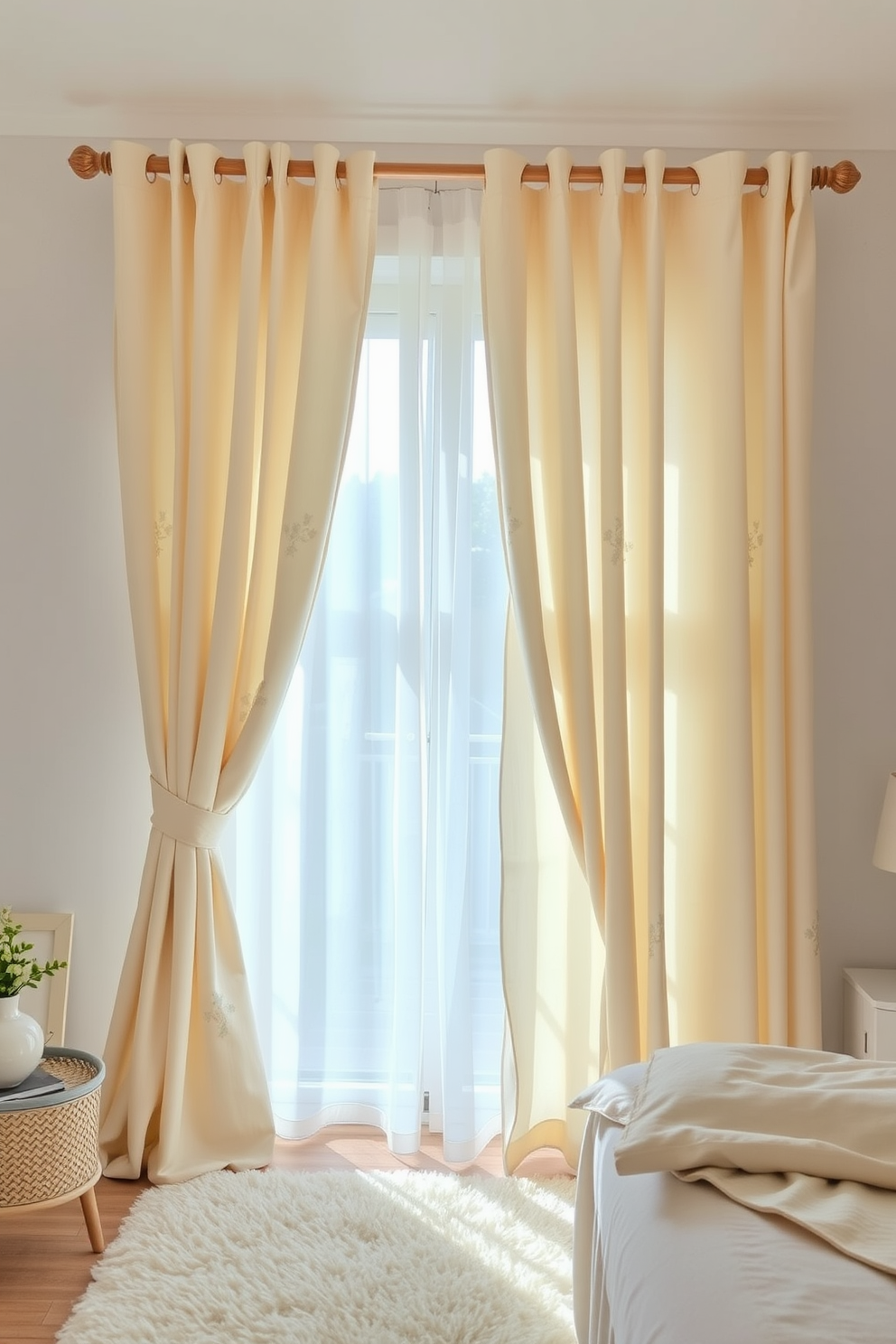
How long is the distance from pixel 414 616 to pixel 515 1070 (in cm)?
118

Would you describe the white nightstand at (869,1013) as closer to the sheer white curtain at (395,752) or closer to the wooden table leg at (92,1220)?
the sheer white curtain at (395,752)

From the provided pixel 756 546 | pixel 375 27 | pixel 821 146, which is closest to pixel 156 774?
pixel 756 546

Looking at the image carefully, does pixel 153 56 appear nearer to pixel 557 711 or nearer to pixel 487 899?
pixel 557 711

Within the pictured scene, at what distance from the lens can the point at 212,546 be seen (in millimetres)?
2768

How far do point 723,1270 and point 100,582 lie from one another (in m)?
2.32

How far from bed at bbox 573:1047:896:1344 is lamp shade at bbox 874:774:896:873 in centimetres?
110

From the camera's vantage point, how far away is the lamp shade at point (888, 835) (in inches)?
101

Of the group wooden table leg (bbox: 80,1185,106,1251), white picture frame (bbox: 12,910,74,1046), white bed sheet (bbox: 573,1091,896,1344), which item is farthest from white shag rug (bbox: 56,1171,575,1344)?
white bed sheet (bbox: 573,1091,896,1344)

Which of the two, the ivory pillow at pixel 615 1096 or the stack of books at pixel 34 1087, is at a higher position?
the ivory pillow at pixel 615 1096

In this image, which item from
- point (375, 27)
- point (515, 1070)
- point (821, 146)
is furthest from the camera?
point (821, 146)

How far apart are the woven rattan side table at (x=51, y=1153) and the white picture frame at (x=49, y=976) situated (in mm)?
530

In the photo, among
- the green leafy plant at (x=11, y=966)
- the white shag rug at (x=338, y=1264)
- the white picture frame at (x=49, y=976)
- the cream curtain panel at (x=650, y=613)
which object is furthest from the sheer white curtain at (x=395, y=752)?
the green leafy plant at (x=11, y=966)

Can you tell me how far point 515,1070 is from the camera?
2.70 m

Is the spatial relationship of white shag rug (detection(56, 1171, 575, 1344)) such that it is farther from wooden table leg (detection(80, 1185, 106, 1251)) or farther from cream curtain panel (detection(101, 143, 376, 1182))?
cream curtain panel (detection(101, 143, 376, 1182))
